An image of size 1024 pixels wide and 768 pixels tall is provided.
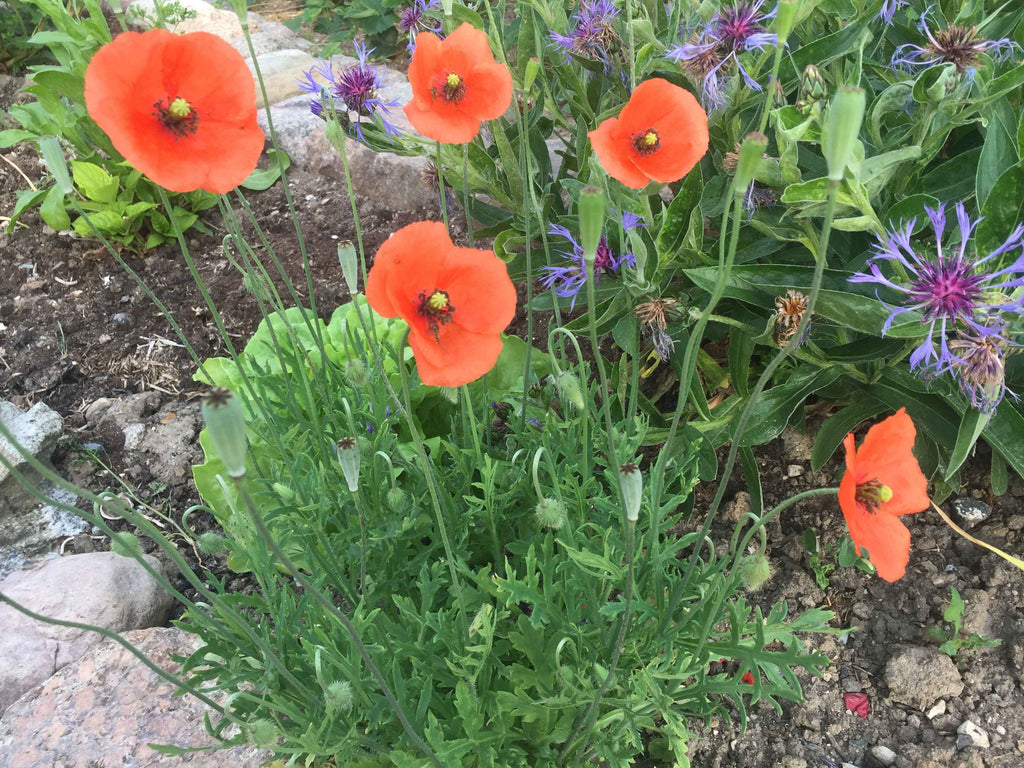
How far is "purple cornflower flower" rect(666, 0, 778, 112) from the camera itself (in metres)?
1.58

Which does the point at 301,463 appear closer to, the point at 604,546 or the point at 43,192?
the point at 604,546

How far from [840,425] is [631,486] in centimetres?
→ 121

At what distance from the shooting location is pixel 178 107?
107 cm

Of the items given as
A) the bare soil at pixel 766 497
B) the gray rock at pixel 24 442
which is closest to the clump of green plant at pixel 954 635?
the bare soil at pixel 766 497

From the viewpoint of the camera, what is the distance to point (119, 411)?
264cm

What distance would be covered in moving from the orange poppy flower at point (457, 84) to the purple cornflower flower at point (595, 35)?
0.50 metres

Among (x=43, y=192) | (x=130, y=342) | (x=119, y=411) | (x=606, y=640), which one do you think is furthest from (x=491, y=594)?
(x=43, y=192)

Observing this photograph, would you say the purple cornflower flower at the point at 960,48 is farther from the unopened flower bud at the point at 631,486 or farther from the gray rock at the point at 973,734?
the gray rock at the point at 973,734

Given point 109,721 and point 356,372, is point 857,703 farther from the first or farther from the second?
point 109,721

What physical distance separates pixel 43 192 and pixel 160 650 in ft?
7.14

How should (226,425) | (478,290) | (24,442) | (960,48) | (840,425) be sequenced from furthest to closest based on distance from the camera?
(24,442), (840,425), (960,48), (478,290), (226,425)

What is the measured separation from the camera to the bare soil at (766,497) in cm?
173

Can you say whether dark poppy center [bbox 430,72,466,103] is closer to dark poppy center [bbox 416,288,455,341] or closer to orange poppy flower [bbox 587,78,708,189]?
orange poppy flower [bbox 587,78,708,189]

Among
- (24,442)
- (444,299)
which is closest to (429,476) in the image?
(444,299)
